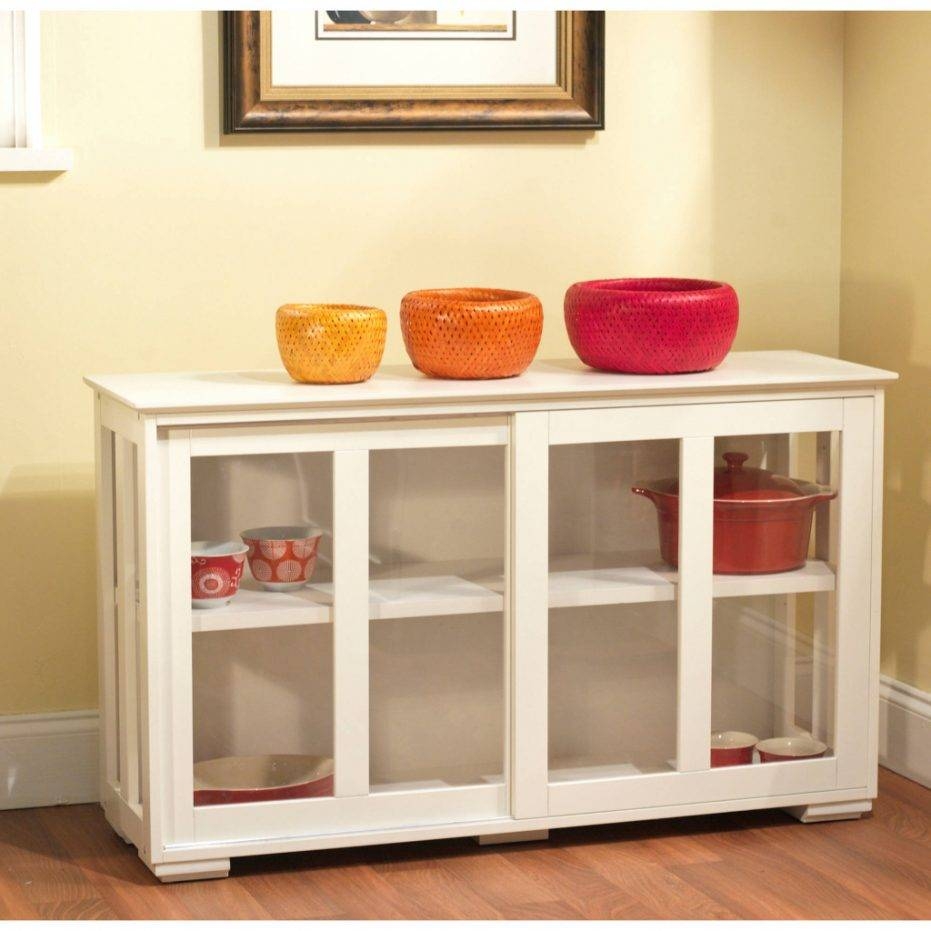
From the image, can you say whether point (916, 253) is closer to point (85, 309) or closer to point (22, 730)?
point (85, 309)

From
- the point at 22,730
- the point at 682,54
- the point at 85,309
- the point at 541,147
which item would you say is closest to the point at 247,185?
the point at 85,309

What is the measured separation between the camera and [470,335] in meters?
2.28

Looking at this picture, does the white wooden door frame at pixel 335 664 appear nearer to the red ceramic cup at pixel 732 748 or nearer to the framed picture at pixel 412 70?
the red ceramic cup at pixel 732 748

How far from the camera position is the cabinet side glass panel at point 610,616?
234 cm

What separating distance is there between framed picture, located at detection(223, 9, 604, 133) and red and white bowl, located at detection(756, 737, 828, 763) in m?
1.06

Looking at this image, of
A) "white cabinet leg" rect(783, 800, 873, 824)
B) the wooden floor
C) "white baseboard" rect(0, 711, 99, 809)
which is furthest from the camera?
"white baseboard" rect(0, 711, 99, 809)

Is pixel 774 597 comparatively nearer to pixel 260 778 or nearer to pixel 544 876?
pixel 544 876

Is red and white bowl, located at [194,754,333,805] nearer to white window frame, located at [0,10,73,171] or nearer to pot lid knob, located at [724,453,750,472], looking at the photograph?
pot lid knob, located at [724,453,750,472]

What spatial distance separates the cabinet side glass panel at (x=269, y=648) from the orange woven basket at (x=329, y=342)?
13 cm

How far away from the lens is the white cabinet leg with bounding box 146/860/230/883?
2.23 m

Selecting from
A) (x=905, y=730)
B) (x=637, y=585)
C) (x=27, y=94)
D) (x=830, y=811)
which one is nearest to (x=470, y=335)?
(x=637, y=585)

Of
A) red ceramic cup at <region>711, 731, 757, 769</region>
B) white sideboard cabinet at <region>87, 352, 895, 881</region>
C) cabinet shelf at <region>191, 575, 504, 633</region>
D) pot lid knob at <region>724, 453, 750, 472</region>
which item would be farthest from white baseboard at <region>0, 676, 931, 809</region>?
pot lid knob at <region>724, 453, 750, 472</region>

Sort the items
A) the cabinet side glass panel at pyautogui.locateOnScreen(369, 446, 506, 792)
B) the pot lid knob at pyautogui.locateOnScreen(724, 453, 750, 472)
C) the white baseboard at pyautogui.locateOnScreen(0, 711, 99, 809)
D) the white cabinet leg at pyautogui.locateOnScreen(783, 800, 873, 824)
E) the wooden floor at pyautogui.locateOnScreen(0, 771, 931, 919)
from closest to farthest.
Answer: the wooden floor at pyautogui.locateOnScreen(0, 771, 931, 919)
the cabinet side glass panel at pyautogui.locateOnScreen(369, 446, 506, 792)
the pot lid knob at pyautogui.locateOnScreen(724, 453, 750, 472)
the white cabinet leg at pyautogui.locateOnScreen(783, 800, 873, 824)
the white baseboard at pyautogui.locateOnScreen(0, 711, 99, 809)

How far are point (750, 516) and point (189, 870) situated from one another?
0.97 metres
